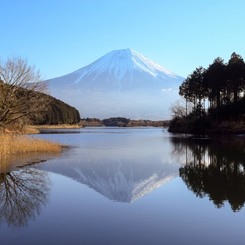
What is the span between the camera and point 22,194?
424 inches

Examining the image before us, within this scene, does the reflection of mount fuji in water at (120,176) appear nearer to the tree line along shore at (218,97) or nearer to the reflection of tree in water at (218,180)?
the reflection of tree in water at (218,180)

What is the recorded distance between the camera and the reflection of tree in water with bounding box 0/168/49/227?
809 centimetres

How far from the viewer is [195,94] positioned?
68.1m

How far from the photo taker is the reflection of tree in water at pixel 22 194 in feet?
26.5

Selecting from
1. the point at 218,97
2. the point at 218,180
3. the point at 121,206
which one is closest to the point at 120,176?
the point at 218,180

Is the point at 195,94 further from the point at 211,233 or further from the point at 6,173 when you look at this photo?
the point at 211,233

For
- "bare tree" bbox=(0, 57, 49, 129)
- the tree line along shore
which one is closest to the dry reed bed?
"bare tree" bbox=(0, 57, 49, 129)

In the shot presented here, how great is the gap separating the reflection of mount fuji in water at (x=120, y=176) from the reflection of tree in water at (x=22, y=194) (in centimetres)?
129

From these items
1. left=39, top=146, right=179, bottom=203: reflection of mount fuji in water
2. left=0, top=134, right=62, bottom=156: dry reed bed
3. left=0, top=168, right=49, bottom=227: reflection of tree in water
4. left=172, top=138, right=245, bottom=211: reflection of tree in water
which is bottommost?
left=172, top=138, right=245, bottom=211: reflection of tree in water

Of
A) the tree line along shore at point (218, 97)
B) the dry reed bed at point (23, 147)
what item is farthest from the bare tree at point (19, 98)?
the tree line along shore at point (218, 97)

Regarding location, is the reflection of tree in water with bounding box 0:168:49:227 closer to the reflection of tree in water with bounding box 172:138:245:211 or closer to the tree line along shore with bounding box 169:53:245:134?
the reflection of tree in water with bounding box 172:138:245:211

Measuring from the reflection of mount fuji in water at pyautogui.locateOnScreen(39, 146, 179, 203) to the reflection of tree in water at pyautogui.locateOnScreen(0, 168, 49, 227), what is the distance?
129 cm

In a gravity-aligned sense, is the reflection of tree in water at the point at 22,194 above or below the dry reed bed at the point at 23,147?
below

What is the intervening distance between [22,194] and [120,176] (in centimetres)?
461
